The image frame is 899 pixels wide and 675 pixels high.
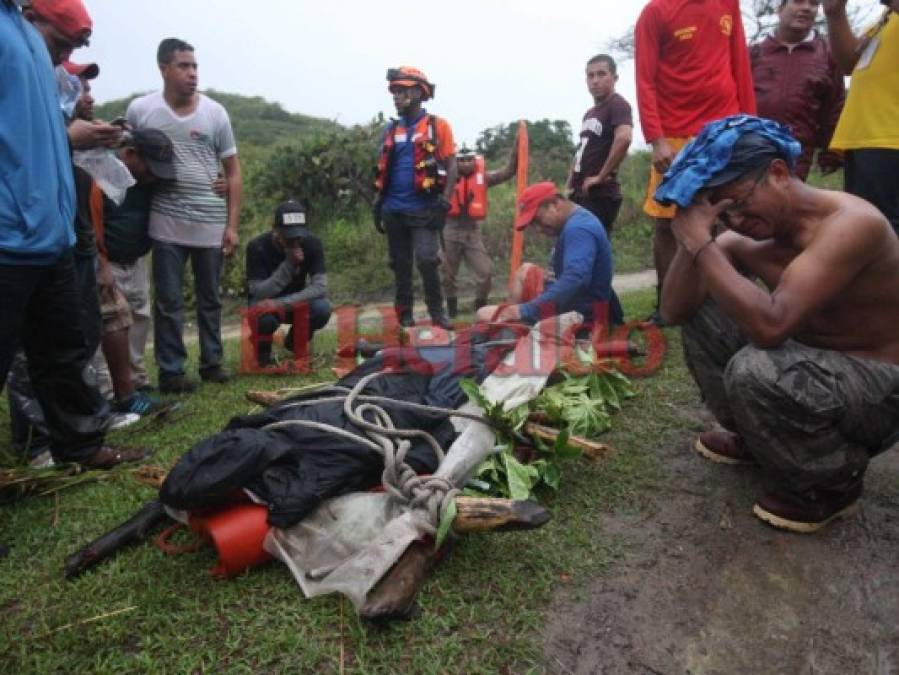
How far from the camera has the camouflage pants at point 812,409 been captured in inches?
79.8

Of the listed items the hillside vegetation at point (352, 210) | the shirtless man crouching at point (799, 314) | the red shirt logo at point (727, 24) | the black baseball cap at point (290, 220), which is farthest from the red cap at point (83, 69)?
the hillside vegetation at point (352, 210)

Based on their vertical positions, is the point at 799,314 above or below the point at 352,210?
above

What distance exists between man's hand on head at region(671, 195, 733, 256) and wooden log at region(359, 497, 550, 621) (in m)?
1.05

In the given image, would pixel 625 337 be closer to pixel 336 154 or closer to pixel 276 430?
pixel 276 430

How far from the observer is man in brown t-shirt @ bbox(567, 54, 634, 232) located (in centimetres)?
504

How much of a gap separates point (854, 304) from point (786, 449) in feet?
1.72

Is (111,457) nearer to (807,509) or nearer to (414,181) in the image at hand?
(807,509)

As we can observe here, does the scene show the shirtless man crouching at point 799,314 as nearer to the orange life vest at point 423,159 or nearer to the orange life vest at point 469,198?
the orange life vest at point 423,159

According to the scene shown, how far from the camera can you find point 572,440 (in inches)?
100

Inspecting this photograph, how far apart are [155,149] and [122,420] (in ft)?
5.19

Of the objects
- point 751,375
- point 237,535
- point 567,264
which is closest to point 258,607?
point 237,535

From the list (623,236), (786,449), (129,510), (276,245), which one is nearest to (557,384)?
(786,449)

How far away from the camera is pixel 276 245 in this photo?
480cm

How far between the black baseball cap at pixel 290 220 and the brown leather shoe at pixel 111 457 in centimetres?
209
